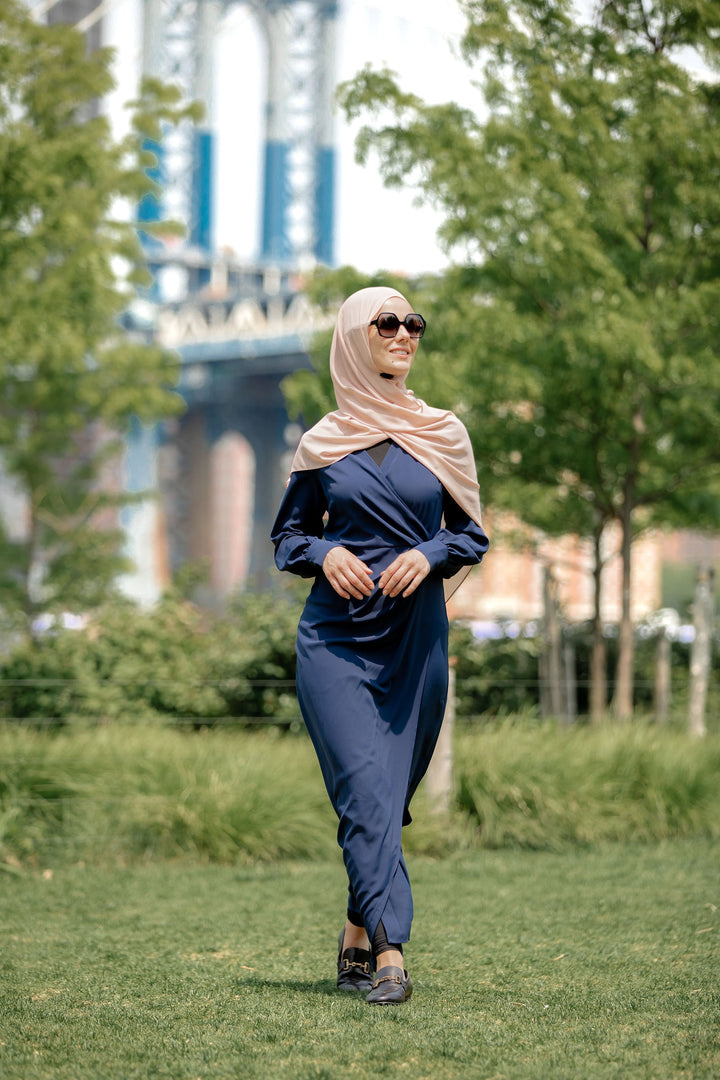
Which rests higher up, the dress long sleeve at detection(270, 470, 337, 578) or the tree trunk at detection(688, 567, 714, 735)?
the dress long sleeve at detection(270, 470, 337, 578)

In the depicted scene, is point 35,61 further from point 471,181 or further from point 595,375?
point 595,375

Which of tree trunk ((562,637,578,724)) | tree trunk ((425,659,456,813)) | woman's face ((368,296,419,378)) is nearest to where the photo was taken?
woman's face ((368,296,419,378))

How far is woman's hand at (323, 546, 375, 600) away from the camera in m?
3.12

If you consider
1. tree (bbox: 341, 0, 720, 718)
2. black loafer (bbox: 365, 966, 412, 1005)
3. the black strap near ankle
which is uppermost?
tree (bbox: 341, 0, 720, 718)

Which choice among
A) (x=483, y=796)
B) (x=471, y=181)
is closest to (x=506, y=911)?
(x=483, y=796)

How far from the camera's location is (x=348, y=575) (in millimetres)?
3121

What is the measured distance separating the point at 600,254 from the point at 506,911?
4.31 metres

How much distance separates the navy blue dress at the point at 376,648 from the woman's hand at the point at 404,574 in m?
0.06

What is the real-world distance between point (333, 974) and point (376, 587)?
1.11 meters

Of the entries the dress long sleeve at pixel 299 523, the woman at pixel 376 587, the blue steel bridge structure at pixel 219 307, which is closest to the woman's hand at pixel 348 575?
the woman at pixel 376 587

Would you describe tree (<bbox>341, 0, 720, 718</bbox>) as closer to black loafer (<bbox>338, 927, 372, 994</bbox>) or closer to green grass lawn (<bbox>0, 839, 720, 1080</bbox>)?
green grass lawn (<bbox>0, 839, 720, 1080</bbox>)

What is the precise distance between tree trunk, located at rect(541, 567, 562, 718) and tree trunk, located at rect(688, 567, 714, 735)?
2.55 feet

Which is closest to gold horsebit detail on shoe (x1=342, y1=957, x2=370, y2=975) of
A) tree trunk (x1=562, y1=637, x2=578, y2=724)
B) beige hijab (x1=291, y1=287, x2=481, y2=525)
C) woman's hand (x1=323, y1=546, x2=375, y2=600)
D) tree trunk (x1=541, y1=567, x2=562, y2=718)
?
woman's hand (x1=323, y1=546, x2=375, y2=600)

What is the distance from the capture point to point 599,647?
859cm
